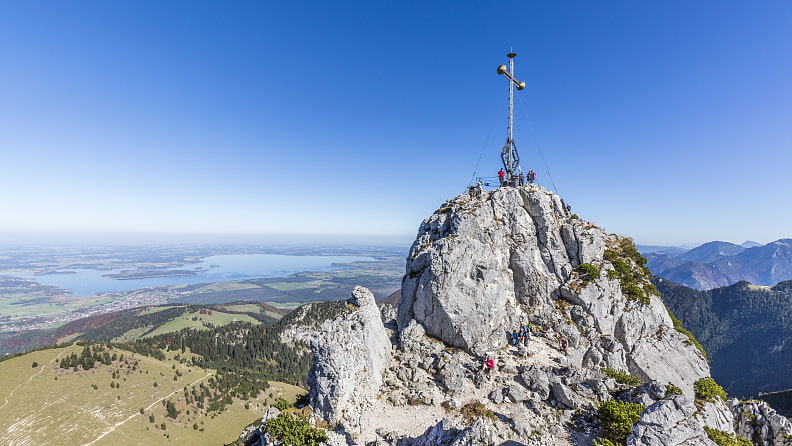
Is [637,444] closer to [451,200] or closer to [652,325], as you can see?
[652,325]

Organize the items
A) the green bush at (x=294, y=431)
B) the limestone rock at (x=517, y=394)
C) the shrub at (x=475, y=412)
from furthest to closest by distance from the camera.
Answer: the limestone rock at (x=517, y=394)
the shrub at (x=475, y=412)
the green bush at (x=294, y=431)

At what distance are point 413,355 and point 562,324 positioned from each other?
1266cm

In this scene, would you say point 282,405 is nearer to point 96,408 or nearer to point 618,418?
point 618,418

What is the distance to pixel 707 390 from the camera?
843 inches

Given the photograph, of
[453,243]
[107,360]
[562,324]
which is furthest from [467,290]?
[107,360]

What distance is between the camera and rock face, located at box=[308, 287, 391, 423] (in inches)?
696

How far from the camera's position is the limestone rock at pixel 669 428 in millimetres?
12761

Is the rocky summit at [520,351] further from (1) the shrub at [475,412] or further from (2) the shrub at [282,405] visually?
(2) the shrub at [282,405]

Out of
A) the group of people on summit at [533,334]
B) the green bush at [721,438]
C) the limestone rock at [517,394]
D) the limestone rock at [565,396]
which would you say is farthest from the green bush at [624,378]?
the limestone rock at [517,394]

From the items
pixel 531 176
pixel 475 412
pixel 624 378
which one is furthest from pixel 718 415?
pixel 531 176

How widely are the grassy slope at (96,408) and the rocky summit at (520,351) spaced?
65.8 meters

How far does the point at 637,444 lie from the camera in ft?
42.4

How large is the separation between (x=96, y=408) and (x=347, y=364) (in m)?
76.4

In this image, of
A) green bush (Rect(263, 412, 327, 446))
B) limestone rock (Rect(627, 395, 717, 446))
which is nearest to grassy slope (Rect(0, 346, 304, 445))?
green bush (Rect(263, 412, 327, 446))
